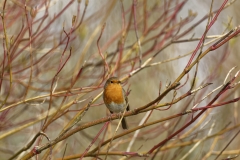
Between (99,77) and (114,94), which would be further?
(114,94)

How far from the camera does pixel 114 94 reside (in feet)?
15.2

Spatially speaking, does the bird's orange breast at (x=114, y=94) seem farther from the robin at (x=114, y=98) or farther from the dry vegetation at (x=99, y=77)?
the dry vegetation at (x=99, y=77)

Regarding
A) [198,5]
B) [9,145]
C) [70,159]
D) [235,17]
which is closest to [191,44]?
[198,5]

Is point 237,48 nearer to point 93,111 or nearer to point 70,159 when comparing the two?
point 93,111

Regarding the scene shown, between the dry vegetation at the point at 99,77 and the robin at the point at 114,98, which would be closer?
the dry vegetation at the point at 99,77

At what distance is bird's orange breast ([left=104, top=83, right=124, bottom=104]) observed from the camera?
182 inches

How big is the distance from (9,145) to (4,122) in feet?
7.53

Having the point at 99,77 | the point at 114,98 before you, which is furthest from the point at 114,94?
the point at 99,77

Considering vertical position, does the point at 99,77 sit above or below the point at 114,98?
above

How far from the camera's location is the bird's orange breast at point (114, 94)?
462 cm

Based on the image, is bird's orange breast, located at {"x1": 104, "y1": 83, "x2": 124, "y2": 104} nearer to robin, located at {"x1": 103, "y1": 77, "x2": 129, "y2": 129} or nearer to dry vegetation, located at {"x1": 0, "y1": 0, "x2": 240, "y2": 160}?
robin, located at {"x1": 103, "y1": 77, "x2": 129, "y2": 129}

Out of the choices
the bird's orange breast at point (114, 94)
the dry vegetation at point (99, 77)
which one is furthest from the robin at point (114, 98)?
the dry vegetation at point (99, 77)

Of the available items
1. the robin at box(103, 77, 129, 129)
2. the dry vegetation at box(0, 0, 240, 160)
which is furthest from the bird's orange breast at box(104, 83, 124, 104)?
the dry vegetation at box(0, 0, 240, 160)

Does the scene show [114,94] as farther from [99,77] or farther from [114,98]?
[99,77]
